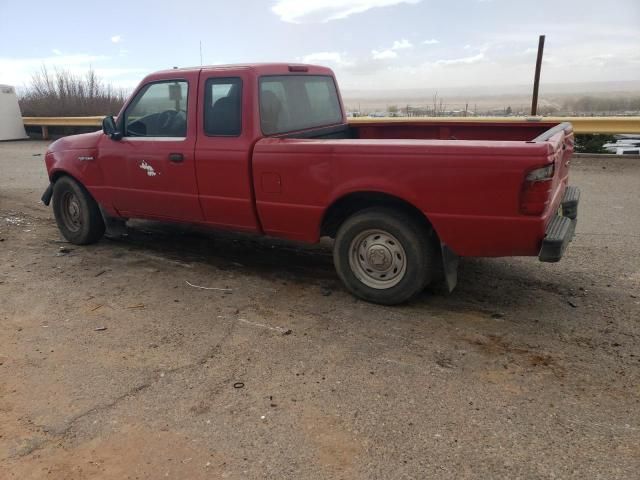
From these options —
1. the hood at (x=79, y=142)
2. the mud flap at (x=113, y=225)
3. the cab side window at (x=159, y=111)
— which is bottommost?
the mud flap at (x=113, y=225)

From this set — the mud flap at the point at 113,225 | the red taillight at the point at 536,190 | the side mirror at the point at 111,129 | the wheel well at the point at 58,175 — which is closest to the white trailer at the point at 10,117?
the wheel well at the point at 58,175

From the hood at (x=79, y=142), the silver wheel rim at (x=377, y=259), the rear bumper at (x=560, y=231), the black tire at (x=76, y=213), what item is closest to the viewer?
the rear bumper at (x=560, y=231)

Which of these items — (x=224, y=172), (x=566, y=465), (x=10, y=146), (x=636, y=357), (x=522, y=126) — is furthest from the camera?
(x=10, y=146)

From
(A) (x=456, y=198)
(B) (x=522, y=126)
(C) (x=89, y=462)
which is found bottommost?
(C) (x=89, y=462)

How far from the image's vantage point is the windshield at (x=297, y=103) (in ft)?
15.9

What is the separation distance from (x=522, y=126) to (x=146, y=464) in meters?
4.46

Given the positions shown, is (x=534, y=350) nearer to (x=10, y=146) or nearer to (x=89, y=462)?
(x=89, y=462)

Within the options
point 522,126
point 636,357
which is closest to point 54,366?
point 636,357

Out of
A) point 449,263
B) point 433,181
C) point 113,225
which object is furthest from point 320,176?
point 113,225

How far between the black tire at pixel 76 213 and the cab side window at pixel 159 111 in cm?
111

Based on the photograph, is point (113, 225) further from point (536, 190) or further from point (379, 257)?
point (536, 190)

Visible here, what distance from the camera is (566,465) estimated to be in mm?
2512

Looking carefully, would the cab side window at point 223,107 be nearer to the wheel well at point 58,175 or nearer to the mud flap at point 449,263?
the mud flap at point 449,263

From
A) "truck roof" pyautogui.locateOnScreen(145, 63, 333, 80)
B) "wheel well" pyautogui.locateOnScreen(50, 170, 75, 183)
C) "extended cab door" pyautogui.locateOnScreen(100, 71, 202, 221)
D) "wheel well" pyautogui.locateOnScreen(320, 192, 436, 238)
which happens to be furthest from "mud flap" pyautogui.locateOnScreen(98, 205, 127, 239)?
"wheel well" pyautogui.locateOnScreen(320, 192, 436, 238)
